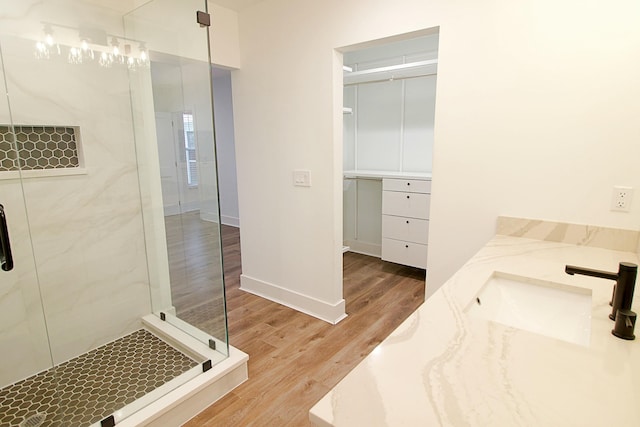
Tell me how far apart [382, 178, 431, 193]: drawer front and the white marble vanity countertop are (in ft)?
7.61

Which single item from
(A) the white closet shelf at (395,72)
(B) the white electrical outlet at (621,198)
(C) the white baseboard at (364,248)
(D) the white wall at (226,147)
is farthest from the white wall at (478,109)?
(D) the white wall at (226,147)

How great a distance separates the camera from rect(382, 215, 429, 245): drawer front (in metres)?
3.49

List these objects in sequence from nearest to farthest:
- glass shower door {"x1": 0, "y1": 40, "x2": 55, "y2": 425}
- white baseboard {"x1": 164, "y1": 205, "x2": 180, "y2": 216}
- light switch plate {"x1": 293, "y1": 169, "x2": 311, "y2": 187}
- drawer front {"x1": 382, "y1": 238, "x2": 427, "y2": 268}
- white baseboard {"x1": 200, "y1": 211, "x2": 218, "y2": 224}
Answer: glass shower door {"x1": 0, "y1": 40, "x2": 55, "y2": 425}
white baseboard {"x1": 200, "y1": 211, "x2": 218, "y2": 224}
white baseboard {"x1": 164, "y1": 205, "x2": 180, "y2": 216}
light switch plate {"x1": 293, "y1": 169, "x2": 311, "y2": 187}
drawer front {"x1": 382, "y1": 238, "x2": 427, "y2": 268}

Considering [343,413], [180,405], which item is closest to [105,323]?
[180,405]

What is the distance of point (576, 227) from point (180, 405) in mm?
2179

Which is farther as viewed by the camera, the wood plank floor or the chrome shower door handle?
the wood plank floor

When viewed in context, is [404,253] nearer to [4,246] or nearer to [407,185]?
[407,185]

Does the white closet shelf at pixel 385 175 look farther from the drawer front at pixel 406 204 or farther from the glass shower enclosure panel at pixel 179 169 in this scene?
the glass shower enclosure panel at pixel 179 169

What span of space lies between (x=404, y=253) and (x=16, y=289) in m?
3.13

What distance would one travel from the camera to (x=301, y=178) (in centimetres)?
283

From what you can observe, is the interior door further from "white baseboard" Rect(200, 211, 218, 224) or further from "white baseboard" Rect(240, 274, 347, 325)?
"white baseboard" Rect(240, 274, 347, 325)

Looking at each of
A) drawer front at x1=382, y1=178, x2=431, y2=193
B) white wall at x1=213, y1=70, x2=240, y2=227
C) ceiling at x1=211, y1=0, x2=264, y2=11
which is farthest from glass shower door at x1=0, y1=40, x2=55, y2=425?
white wall at x1=213, y1=70, x2=240, y2=227

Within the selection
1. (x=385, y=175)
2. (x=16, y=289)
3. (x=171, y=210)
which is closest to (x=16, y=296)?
(x=16, y=289)

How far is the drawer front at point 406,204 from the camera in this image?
344cm
